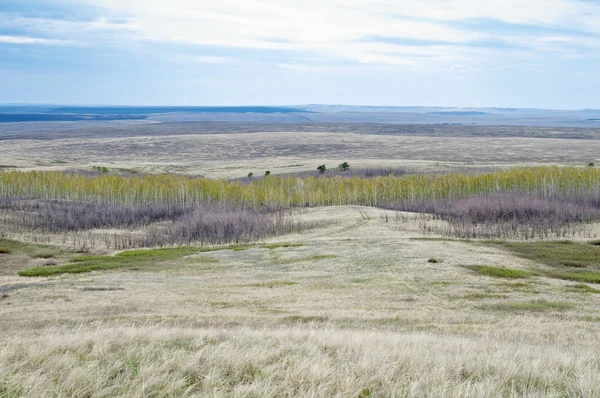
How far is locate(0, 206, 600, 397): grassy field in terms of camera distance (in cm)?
1072

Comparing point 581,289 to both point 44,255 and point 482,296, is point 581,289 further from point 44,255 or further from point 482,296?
point 44,255

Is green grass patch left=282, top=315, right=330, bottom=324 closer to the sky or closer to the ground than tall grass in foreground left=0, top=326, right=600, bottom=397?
closer to the ground

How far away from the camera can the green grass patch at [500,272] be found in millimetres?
42406

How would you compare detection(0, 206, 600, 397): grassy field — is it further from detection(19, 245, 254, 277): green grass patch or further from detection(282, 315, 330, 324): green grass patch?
detection(19, 245, 254, 277): green grass patch

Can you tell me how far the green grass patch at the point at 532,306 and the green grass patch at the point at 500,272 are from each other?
895 centimetres

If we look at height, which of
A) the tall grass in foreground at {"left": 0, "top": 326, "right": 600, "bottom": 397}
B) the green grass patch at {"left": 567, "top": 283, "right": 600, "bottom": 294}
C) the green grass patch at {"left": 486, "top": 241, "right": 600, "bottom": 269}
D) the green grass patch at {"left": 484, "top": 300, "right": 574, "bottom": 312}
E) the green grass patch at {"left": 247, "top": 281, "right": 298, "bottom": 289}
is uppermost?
the tall grass in foreground at {"left": 0, "top": 326, "right": 600, "bottom": 397}

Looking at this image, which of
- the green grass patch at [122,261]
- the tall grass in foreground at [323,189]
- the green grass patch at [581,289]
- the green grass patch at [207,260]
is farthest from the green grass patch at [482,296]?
the tall grass in foreground at [323,189]

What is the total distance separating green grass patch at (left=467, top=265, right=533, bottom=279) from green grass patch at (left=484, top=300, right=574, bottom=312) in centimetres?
895

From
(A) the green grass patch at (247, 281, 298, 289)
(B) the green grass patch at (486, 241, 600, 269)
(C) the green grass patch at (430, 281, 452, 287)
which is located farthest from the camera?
(B) the green grass patch at (486, 241, 600, 269)

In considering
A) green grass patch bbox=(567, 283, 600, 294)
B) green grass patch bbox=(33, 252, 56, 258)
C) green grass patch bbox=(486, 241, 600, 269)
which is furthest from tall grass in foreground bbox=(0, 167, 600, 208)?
green grass patch bbox=(567, 283, 600, 294)

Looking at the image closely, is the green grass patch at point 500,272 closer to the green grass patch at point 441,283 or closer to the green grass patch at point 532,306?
the green grass patch at point 441,283

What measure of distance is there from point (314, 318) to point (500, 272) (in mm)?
19862

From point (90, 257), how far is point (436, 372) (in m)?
47.9

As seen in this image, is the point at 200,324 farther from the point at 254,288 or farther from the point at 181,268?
the point at 181,268
